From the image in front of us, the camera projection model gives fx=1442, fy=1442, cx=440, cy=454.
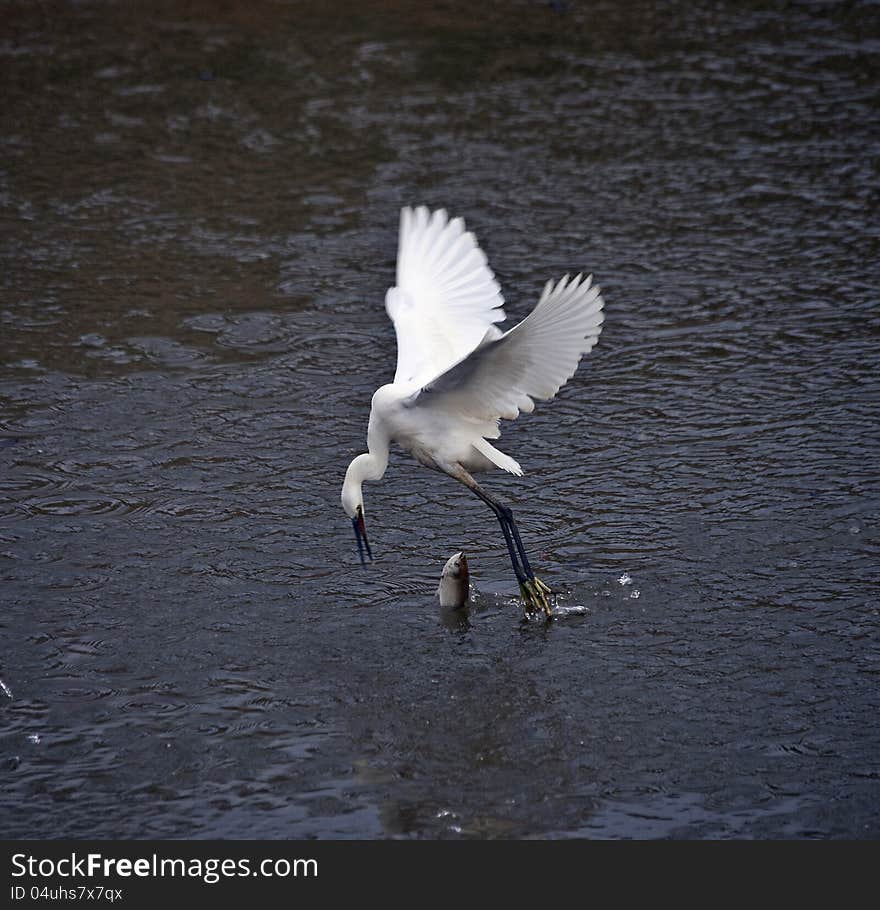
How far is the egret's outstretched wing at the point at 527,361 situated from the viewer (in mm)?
5594

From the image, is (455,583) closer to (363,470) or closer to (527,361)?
(363,470)

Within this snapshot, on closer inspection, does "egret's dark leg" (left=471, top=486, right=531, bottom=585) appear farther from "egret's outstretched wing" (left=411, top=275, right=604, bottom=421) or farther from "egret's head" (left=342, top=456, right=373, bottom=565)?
"egret's head" (left=342, top=456, right=373, bottom=565)

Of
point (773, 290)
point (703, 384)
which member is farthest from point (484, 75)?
point (703, 384)

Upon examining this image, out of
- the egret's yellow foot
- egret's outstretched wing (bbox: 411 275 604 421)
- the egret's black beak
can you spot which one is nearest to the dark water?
the egret's yellow foot

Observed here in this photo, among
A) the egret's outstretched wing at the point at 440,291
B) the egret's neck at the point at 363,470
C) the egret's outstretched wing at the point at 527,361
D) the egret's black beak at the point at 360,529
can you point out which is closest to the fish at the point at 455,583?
the egret's black beak at the point at 360,529

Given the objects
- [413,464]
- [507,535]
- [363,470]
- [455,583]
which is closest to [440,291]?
[413,464]

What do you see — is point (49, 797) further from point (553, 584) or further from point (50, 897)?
point (553, 584)

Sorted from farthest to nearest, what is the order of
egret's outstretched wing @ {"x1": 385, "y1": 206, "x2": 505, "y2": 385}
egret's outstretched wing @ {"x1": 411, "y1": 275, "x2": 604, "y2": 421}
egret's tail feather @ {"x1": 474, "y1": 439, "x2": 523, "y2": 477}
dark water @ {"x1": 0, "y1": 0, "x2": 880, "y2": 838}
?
egret's outstretched wing @ {"x1": 385, "y1": 206, "x2": 505, "y2": 385} < egret's tail feather @ {"x1": 474, "y1": 439, "x2": 523, "y2": 477} < egret's outstretched wing @ {"x1": 411, "y1": 275, "x2": 604, "y2": 421} < dark water @ {"x1": 0, "y1": 0, "x2": 880, "y2": 838}

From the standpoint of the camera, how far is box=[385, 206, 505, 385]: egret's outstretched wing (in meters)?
6.98

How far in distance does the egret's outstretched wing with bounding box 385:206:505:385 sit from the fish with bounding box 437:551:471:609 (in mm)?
1273

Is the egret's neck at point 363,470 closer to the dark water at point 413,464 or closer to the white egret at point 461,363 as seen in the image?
the white egret at point 461,363

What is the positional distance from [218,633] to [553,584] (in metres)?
1.48

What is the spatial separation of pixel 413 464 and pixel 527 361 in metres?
1.95

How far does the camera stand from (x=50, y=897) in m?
4.61
